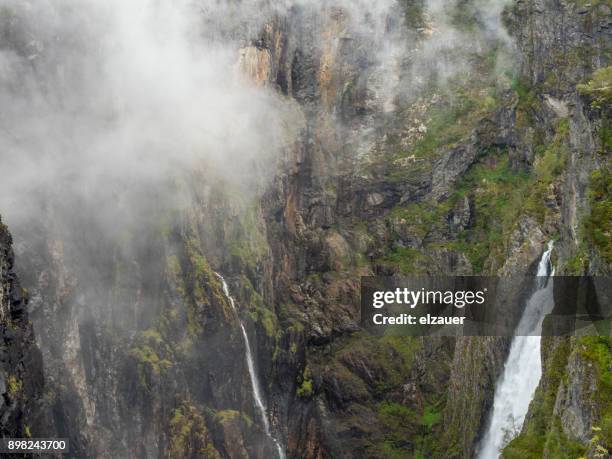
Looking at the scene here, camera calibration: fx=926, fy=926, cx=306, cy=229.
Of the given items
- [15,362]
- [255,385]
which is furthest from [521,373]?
[15,362]

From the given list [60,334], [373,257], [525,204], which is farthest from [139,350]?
[525,204]

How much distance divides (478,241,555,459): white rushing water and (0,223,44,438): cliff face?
3500 cm

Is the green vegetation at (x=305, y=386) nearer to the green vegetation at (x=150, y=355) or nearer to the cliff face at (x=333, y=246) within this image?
the cliff face at (x=333, y=246)

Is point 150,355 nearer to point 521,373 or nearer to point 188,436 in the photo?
point 188,436

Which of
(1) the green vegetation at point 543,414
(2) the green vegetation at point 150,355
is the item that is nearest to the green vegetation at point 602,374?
(1) the green vegetation at point 543,414

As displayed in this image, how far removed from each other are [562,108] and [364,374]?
1425 inches

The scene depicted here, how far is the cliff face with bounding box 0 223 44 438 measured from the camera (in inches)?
2133

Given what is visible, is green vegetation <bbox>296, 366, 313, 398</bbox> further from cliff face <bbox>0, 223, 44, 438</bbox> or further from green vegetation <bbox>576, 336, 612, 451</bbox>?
green vegetation <bbox>576, 336, 612, 451</bbox>

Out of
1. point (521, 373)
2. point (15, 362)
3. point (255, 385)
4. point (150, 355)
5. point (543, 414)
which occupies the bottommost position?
point (543, 414)

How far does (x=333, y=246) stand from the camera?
350 ft

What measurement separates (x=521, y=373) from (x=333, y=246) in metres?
37.7

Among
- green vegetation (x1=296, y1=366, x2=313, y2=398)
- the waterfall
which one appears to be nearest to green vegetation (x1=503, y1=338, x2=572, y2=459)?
the waterfall

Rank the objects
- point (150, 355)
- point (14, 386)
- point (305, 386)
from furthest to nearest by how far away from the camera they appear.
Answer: point (305, 386), point (150, 355), point (14, 386)

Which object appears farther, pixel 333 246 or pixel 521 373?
pixel 333 246
